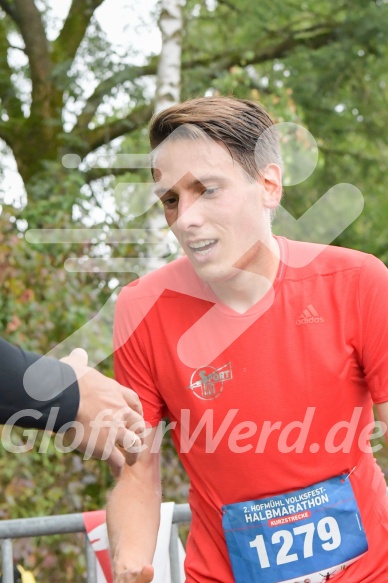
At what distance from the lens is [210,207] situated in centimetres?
259

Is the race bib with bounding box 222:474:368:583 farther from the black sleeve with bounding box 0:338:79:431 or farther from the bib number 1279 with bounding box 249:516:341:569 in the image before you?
the black sleeve with bounding box 0:338:79:431

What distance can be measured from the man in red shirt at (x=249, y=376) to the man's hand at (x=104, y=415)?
258 millimetres

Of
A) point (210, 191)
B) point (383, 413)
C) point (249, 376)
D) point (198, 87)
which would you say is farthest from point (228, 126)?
point (198, 87)

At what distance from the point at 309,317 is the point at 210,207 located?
0.43 metres

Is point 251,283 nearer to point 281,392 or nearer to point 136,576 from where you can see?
point 281,392

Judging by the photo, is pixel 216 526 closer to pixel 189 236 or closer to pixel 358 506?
pixel 358 506

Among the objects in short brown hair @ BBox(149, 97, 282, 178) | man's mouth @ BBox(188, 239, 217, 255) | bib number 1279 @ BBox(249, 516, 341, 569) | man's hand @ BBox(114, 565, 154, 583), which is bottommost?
man's hand @ BBox(114, 565, 154, 583)

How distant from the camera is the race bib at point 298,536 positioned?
2.40m

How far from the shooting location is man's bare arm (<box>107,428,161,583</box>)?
248cm

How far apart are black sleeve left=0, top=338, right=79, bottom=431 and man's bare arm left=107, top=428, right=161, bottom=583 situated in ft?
2.63

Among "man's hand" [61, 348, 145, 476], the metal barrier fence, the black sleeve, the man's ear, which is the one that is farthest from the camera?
the metal barrier fence

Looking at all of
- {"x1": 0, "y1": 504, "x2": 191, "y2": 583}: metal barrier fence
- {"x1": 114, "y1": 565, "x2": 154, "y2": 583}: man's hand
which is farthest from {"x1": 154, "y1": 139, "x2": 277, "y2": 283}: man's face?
{"x1": 0, "y1": 504, "x2": 191, "y2": 583}: metal barrier fence

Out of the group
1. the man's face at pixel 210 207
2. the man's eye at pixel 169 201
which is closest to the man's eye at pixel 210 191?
the man's face at pixel 210 207

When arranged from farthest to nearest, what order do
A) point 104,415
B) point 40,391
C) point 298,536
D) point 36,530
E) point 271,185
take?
point 36,530 < point 271,185 < point 298,536 < point 104,415 < point 40,391
